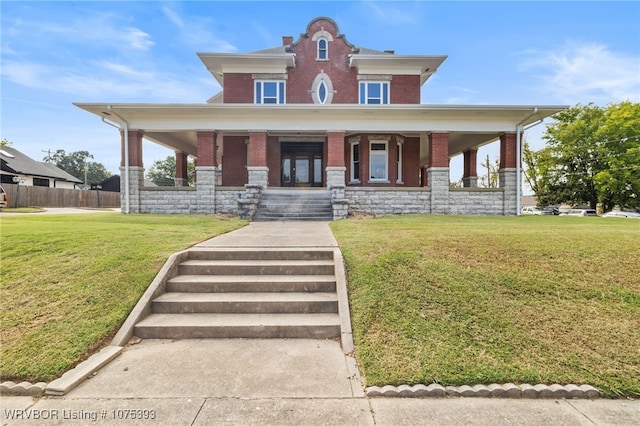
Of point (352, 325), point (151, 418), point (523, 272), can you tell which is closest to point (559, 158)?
point (523, 272)

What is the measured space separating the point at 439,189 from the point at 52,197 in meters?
→ 31.2

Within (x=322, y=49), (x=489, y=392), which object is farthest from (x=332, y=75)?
(x=489, y=392)

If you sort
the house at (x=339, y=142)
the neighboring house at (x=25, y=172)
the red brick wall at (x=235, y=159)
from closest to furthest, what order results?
the house at (x=339, y=142) → the red brick wall at (x=235, y=159) → the neighboring house at (x=25, y=172)

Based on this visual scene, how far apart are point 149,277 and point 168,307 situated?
2.45ft

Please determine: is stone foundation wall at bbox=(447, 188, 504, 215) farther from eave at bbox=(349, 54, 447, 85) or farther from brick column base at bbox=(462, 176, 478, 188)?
eave at bbox=(349, 54, 447, 85)

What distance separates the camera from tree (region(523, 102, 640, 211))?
30.2 metres

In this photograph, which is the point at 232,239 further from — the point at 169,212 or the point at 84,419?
the point at 169,212

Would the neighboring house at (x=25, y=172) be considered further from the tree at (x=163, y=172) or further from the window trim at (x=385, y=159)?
the window trim at (x=385, y=159)

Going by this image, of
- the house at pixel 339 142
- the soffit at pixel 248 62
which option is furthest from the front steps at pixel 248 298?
the soffit at pixel 248 62

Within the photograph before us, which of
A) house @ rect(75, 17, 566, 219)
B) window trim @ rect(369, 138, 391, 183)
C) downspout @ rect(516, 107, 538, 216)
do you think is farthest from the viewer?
window trim @ rect(369, 138, 391, 183)

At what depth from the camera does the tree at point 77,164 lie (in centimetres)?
7481

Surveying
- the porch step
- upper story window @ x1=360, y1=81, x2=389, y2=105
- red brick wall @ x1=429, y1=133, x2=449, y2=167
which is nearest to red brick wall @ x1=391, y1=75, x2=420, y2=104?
upper story window @ x1=360, y1=81, x2=389, y2=105

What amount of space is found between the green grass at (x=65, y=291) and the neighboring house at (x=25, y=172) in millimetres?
34160

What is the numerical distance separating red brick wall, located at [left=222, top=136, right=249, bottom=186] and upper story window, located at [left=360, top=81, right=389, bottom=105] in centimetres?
729
